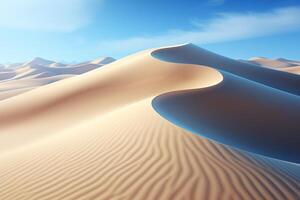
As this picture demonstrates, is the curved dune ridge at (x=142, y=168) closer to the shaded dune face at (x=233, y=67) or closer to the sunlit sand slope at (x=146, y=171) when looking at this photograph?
the sunlit sand slope at (x=146, y=171)

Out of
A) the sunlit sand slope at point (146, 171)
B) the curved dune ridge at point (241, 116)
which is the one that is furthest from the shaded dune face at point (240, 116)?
the sunlit sand slope at point (146, 171)

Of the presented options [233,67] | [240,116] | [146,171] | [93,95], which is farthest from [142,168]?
[233,67]

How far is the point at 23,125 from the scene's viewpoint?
14.8 m

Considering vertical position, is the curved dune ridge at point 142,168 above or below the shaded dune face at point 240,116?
above

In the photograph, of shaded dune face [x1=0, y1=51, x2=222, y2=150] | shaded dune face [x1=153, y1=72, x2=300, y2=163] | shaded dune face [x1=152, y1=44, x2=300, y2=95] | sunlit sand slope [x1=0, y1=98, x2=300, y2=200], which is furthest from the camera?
shaded dune face [x1=152, y1=44, x2=300, y2=95]

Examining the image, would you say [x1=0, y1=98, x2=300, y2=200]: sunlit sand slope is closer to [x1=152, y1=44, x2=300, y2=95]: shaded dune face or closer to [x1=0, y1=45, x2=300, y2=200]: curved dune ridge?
[x1=0, y1=45, x2=300, y2=200]: curved dune ridge

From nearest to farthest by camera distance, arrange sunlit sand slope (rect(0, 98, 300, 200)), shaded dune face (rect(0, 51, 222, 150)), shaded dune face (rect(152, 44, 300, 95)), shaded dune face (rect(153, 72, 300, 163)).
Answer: sunlit sand slope (rect(0, 98, 300, 200)), shaded dune face (rect(153, 72, 300, 163)), shaded dune face (rect(0, 51, 222, 150)), shaded dune face (rect(152, 44, 300, 95))

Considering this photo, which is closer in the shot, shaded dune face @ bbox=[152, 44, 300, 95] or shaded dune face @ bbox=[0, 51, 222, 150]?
shaded dune face @ bbox=[0, 51, 222, 150]

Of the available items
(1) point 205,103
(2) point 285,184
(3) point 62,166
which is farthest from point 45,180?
(1) point 205,103

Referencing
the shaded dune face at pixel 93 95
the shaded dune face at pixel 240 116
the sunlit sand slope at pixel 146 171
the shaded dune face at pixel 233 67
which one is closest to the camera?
the sunlit sand slope at pixel 146 171

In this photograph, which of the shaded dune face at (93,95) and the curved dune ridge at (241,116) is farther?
the shaded dune face at (93,95)

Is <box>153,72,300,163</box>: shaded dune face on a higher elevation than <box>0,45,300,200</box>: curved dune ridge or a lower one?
lower

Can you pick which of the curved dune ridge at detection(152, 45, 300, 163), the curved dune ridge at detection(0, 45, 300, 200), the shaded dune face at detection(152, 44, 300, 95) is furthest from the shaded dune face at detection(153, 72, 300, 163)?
the shaded dune face at detection(152, 44, 300, 95)

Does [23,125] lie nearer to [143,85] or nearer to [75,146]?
[143,85]
